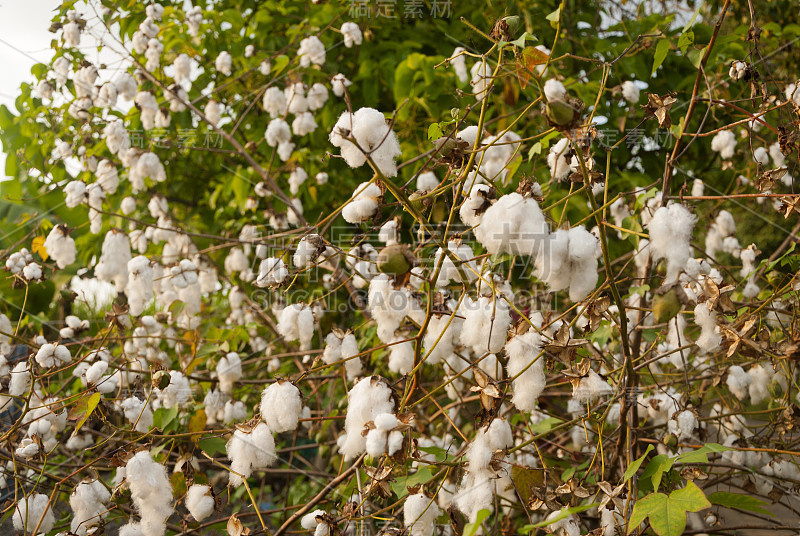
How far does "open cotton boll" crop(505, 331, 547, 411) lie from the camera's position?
877 mm

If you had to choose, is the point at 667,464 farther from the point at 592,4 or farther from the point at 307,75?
the point at 592,4

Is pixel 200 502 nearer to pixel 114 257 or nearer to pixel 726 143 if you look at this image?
pixel 114 257

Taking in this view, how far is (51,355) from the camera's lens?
4.61 feet

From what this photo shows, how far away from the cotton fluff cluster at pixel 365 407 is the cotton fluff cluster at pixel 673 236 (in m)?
0.45

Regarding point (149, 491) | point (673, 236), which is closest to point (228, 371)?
point (149, 491)

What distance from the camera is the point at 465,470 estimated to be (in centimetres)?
100

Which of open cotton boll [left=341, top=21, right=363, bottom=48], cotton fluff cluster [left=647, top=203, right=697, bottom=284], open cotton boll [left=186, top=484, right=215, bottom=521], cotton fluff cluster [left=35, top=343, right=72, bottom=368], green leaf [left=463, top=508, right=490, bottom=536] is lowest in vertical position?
open cotton boll [left=186, top=484, right=215, bottom=521]

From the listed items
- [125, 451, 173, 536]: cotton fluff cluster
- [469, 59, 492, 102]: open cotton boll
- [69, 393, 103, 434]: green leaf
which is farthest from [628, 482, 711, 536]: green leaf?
[69, 393, 103, 434]: green leaf

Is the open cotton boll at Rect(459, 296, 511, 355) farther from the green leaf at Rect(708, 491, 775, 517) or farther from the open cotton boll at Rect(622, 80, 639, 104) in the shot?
the open cotton boll at Rect(622, 80, 639, 104)

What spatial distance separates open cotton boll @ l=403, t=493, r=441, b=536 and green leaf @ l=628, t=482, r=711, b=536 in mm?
324

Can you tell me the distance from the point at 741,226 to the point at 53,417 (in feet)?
9.80

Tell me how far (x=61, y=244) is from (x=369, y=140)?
3.95 feet

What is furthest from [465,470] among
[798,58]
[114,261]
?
[798,58]

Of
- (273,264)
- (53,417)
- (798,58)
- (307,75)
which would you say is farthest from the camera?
(798,58)
